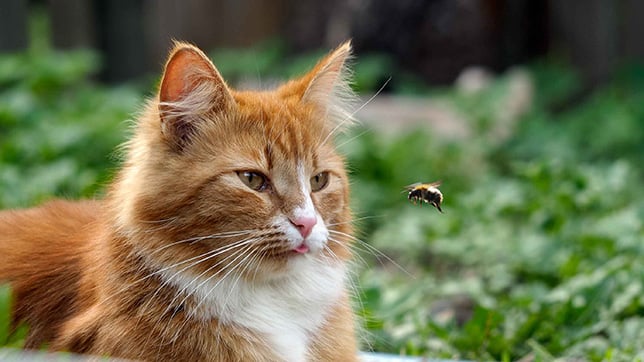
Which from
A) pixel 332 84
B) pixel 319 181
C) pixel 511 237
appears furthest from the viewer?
pixel 511 237

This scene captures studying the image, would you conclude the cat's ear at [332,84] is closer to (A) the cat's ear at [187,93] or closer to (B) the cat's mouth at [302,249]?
(A) the cat's ear at [187,93]

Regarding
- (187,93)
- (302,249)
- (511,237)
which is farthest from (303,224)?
(511,237)

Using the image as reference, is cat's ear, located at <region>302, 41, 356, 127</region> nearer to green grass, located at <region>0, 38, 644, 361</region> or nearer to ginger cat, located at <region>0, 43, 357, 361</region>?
ginger cat, located at <region>0, 43, 357, 361</region>

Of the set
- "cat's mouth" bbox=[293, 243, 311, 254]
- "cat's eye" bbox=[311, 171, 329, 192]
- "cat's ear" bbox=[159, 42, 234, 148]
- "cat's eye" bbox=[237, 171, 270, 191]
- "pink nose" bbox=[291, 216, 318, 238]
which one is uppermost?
"cat's eye" bbox=[311, 171, 329, 192]

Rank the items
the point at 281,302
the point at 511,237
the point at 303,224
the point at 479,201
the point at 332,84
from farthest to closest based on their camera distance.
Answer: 1. the point at 479,201
2. the point at 511,237
3. the point at 332,84
4. the point at 281,302
5. the point at 303,224

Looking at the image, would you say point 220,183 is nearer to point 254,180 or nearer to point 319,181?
point 254,180

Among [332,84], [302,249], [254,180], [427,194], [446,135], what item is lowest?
[302,249]

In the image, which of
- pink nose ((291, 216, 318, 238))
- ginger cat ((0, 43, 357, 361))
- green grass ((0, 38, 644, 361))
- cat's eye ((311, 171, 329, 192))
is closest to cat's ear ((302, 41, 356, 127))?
ginger cat ((0, 43, 357, 361))

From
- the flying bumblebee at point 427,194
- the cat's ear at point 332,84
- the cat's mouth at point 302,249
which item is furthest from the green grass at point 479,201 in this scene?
the cat's mouth at point 302,249
